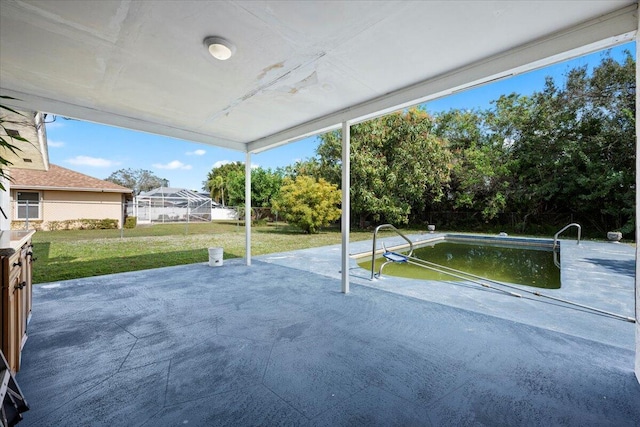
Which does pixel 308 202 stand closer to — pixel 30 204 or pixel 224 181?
pixel 30 204

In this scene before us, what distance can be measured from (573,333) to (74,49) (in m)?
4.87

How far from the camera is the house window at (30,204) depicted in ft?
37.8

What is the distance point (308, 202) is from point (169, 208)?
1139 centimetres

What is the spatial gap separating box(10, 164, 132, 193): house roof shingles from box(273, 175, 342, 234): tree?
29.0ft

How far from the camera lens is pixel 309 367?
198 cm

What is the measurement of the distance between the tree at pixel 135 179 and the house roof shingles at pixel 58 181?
2181cm

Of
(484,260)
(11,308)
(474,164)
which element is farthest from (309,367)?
(474,164)

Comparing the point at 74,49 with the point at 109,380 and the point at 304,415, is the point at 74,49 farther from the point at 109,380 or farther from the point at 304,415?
the point at 304,415

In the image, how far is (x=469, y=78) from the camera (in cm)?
249

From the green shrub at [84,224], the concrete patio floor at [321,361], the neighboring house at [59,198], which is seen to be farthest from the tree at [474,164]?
the green shrub at [84,224]

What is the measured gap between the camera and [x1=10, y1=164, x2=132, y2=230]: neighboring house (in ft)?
38.3

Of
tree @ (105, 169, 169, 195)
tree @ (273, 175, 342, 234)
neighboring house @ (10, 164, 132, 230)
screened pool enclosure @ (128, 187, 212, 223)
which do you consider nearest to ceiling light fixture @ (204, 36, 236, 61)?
tree @ (273, 175, 342, 234)

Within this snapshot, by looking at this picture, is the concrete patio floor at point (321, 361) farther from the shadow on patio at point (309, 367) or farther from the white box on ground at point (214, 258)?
the white box on ground at point (214, 258)

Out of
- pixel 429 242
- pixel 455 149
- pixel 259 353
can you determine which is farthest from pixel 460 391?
pixel 455 149
